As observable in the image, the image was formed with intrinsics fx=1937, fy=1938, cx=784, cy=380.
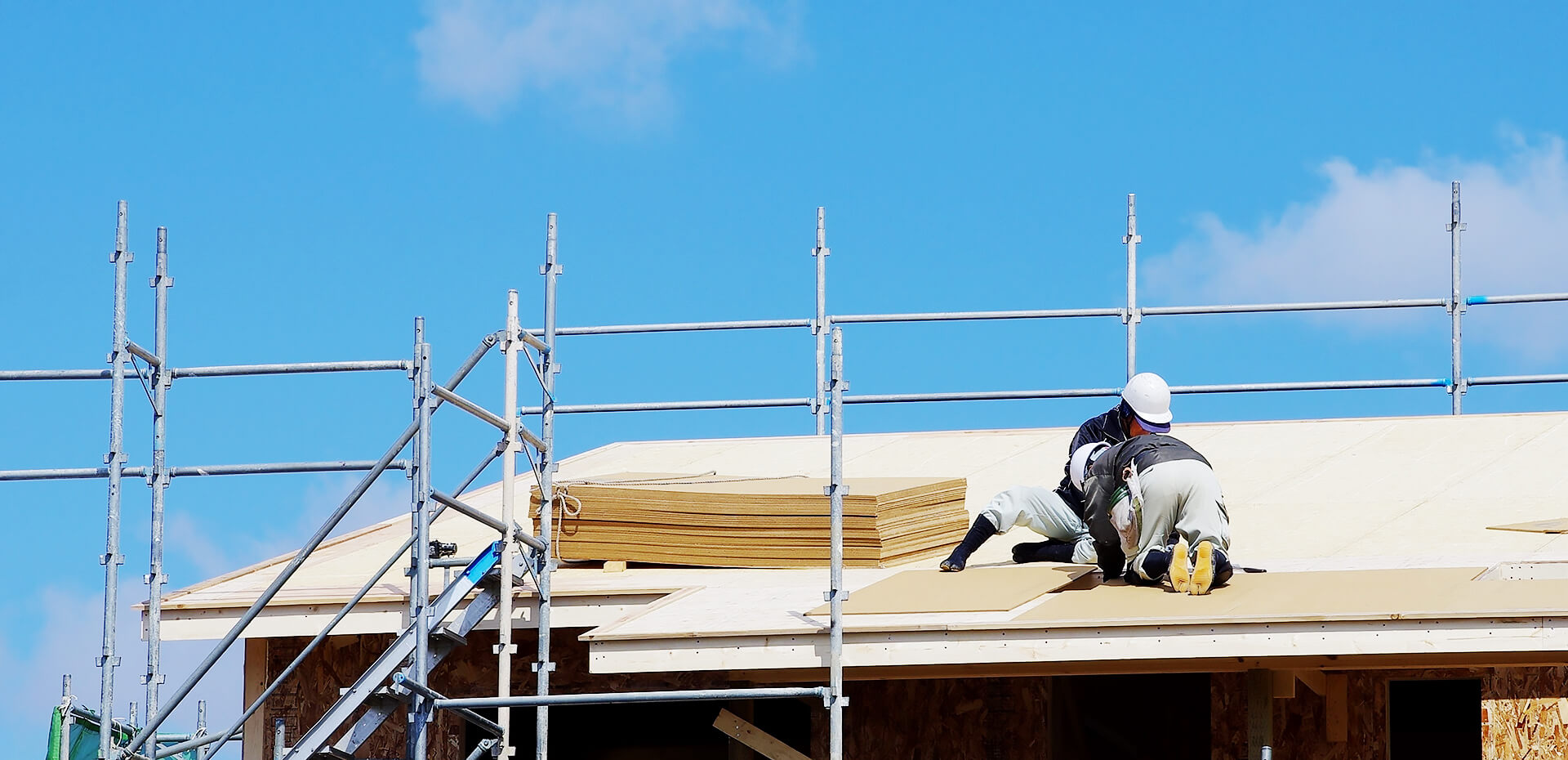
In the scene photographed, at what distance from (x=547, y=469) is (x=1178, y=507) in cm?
371

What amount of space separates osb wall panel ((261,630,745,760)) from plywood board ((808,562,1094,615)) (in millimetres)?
1978

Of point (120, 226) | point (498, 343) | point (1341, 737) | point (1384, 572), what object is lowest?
point (1341, 737)

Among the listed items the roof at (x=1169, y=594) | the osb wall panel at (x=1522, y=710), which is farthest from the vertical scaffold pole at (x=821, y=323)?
the osb wall panel at (x=1522, y=710)

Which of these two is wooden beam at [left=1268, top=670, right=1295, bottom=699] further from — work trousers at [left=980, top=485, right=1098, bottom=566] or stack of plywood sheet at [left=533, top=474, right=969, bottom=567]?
stack of plywood sheet at [left=533, top=474, right=969, bottom=567]

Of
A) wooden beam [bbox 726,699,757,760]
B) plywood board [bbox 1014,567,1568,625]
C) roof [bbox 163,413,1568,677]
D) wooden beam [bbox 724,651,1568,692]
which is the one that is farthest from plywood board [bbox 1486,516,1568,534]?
wooden beam [bbox 726,699,757,760]

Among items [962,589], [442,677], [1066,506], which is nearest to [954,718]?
[1066,506]

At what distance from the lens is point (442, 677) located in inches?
447

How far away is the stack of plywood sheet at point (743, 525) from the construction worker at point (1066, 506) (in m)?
0.45

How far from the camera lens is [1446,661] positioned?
8336 millimetres

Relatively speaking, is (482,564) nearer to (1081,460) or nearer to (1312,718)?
(1081,460)

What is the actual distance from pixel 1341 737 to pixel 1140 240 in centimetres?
697

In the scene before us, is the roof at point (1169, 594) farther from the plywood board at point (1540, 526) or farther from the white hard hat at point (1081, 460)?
the white hard hat at point (1081, 460)

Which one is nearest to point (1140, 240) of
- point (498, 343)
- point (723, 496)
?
A: point (723, 496)

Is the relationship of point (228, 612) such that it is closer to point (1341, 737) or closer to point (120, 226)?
point (120, 226)
